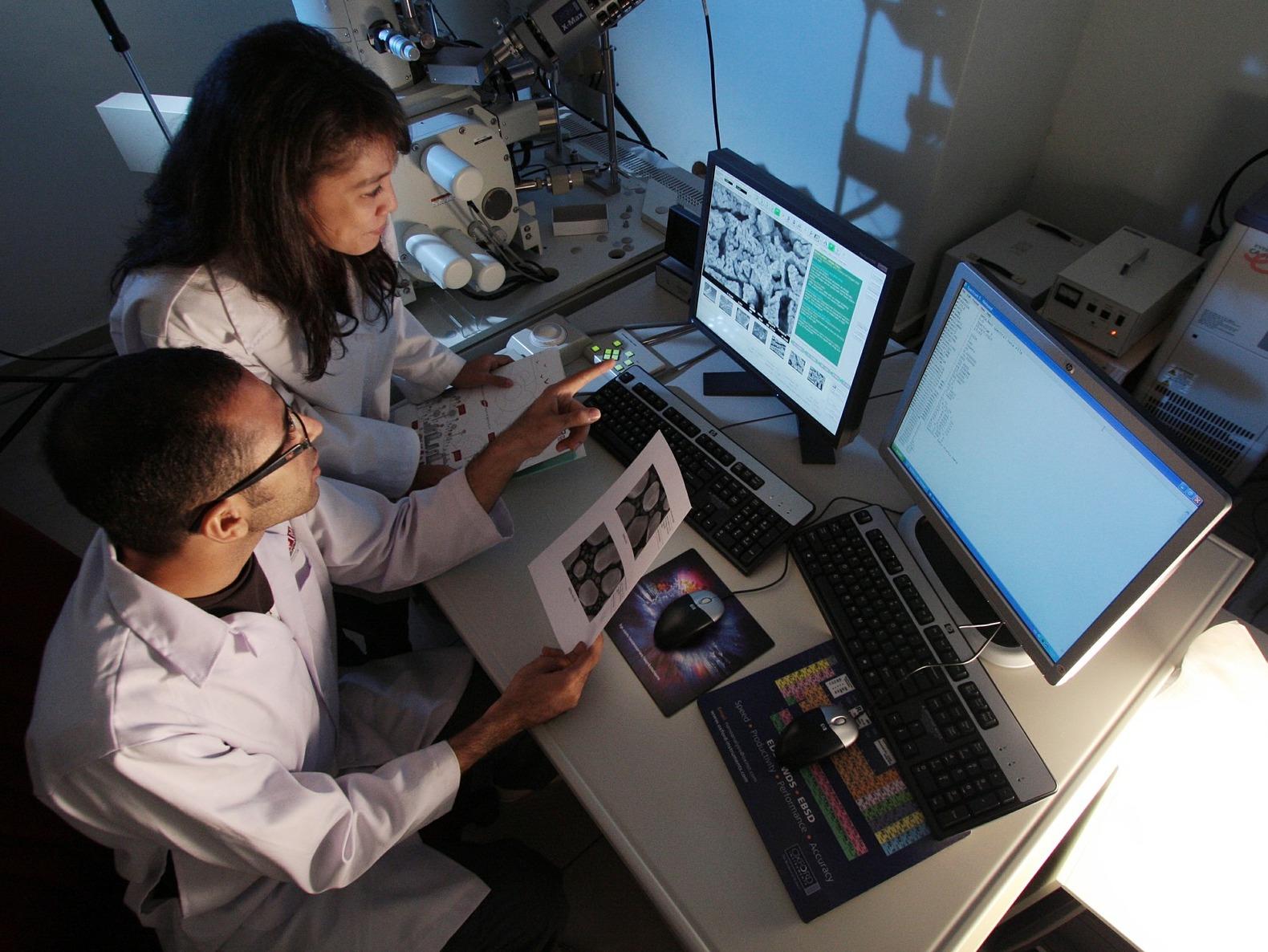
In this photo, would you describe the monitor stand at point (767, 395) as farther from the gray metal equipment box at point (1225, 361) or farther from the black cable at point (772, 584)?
the gray metal equipment box at point (1225, 361)

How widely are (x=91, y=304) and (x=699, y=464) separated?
2371 mm

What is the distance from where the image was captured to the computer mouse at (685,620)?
100 cm

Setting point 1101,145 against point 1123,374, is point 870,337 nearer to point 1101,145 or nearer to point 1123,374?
point 1123,374

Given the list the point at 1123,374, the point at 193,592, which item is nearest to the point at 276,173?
the point at 193,592

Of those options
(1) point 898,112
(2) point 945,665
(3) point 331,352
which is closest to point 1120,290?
(1) point 898,112

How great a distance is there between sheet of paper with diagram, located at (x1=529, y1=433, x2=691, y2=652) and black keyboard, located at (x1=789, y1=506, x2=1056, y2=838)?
0.81 feet

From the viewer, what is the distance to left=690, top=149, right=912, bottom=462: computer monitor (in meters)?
1.00

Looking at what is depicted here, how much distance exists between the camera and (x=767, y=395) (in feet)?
4.47

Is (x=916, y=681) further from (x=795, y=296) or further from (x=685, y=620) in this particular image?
(x=795, y=296)

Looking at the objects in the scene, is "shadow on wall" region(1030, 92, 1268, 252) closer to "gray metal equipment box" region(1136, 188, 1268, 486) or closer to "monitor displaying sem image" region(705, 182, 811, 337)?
"gray metal equipment box" region(1136, 188, 1268, 486)

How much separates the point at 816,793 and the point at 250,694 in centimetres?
71

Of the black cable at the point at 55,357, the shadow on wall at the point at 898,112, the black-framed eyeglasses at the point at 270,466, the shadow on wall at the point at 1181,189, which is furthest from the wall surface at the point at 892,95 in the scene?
the black cable at the point at 55,357

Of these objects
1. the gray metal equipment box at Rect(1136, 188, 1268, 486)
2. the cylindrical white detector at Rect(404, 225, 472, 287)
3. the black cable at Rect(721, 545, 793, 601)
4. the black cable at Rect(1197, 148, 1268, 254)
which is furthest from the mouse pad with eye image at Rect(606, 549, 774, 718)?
the black cable at Rect(1197, 148, 1268, 254)

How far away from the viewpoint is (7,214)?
2197 mm
